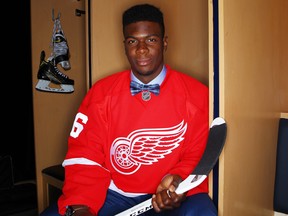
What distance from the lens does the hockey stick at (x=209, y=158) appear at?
0.99 metres

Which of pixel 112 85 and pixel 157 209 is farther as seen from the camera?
pixel 112 85

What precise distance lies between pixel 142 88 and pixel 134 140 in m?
0.19

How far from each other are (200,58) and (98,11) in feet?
1.72

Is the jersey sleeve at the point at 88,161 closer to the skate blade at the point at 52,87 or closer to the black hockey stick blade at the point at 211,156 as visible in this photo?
the black hockey stick blade at the point at 211,156

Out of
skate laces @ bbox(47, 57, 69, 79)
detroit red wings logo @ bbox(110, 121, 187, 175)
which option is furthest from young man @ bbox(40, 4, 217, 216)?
skate laces @ bbox(47, 57, 69, 79)

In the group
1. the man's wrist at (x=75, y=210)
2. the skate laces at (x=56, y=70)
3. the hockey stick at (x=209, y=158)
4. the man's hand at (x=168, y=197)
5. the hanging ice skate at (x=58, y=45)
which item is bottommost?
the man's wrist at (x=75, y=210)

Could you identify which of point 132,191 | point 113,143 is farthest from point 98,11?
point 132,191

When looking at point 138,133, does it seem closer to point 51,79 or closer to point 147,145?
point 147,145

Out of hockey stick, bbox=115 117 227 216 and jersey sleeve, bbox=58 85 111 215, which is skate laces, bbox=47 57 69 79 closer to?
jersey sleeve, bbox=58 85 111 215

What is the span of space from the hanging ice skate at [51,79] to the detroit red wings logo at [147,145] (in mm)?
912

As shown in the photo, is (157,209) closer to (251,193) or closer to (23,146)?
(251,193)

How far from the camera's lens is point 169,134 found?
1188 mm

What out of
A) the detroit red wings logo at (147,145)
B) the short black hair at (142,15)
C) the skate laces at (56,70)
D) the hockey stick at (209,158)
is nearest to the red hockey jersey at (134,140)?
the detroit red wings logo at (147,145)

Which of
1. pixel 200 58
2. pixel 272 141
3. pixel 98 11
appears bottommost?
pixel 272 141
